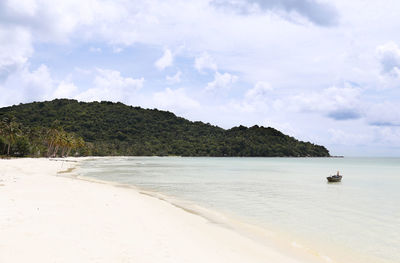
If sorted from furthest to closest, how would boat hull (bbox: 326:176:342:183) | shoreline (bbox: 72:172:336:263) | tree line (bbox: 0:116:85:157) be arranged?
tree line (bbox: 0:116:85:157) → boat hull (bbox: 326:176:342:183) → shoreline (bbox: 72:172:336:263)

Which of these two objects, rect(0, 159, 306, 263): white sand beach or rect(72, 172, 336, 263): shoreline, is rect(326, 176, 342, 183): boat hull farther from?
rect(0, 159, 306, 263): white sand beach

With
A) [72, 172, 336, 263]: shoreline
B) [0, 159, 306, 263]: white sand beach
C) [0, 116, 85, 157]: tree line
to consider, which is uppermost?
[0, 116, 85, 157]: tree line

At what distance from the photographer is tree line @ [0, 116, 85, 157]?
304 feet

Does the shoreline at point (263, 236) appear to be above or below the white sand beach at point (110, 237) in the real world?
below

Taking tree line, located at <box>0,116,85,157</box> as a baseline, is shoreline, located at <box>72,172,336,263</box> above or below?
below

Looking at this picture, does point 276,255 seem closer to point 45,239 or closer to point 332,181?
point 45,239

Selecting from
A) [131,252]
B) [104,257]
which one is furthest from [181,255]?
[104,257]

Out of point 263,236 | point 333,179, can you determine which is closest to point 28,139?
point 333,179

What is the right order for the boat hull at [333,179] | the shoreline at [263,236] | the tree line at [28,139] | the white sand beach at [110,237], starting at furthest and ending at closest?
the tree line at [28,139] < the boat hull at [333,179] < the shoreline at [263,236] < the white sand beach at [110,237]

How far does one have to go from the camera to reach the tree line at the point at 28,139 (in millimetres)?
92625

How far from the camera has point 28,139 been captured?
374ft

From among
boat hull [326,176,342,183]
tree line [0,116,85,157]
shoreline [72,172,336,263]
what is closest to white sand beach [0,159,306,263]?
shoreline [72,172,336,263]

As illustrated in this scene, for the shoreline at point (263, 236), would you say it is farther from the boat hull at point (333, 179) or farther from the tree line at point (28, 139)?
the tree line at point (28, 139)

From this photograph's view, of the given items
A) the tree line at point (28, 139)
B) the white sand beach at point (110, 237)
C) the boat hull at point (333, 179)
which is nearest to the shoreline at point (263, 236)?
the white sand beach at point (110, 237)
